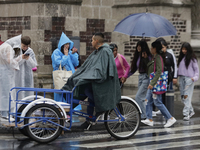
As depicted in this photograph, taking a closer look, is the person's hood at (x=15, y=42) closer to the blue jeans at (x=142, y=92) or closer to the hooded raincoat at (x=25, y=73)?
the hooded raincoat at (x=25, y=73)

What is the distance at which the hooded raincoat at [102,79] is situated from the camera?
6.70 meters

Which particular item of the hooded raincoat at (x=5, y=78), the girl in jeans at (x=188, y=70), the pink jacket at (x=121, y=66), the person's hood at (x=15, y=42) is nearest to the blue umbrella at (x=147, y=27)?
the pink jacket at (x=121, y=66)

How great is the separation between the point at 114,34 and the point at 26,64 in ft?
Result: 20.3

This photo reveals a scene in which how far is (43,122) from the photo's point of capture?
21.5ft

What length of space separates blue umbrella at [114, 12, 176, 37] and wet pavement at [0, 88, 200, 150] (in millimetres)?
1962

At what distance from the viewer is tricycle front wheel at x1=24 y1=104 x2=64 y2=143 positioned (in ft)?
21.2

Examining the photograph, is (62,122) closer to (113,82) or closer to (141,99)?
(113,82)

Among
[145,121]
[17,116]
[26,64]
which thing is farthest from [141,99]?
[17,116]

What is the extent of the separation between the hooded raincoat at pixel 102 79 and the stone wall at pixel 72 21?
20.3ft

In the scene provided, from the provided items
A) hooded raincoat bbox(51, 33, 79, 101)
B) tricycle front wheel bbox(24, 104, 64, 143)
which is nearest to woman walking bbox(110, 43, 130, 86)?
hooded raincoat bbox(51, 33, 79, 101)

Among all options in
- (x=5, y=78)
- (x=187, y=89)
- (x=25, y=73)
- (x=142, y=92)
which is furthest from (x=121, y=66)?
(x=5, y=78)

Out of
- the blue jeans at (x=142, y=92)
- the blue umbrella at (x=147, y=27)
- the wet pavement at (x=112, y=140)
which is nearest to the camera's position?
the wet pavement at (x=112, y=140)

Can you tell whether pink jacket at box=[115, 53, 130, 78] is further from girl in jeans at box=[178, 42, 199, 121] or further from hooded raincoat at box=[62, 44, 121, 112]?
hooded raincoat at box=[62, 44, 121, 112]

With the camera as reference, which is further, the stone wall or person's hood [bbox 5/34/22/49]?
the stone wall
